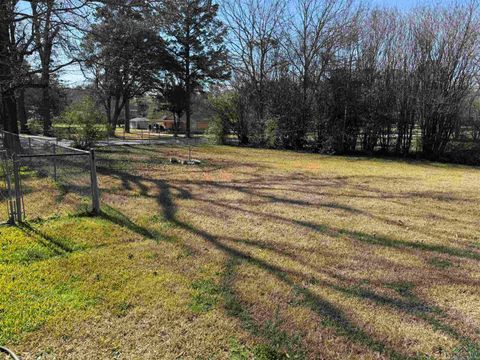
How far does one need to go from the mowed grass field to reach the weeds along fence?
0.81 feet

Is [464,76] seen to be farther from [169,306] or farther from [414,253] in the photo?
[169,306]

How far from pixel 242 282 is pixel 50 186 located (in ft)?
18.0

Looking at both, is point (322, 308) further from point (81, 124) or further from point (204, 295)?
point (81, 124)

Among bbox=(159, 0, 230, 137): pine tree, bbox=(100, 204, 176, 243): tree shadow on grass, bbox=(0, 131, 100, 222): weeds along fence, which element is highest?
bbox=(159, 0, 230, 137): pine tree

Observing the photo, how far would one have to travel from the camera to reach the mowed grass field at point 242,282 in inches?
91.7

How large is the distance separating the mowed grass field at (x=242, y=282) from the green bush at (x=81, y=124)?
10.1m

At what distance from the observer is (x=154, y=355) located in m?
2.18

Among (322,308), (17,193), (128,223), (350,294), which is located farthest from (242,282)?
(17,193)

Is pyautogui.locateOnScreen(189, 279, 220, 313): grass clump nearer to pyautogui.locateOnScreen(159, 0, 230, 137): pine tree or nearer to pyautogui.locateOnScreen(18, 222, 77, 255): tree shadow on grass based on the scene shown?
pyautogui.locateOnScreen(18, 222, 77, 255): tree shadow on grass

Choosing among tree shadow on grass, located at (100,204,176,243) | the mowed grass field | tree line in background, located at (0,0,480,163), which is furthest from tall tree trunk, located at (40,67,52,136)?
tree shadow on grass, located at (100,204,176,243)

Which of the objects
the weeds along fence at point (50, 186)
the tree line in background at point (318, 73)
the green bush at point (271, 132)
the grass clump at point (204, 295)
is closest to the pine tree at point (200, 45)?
the tree line in background at point (318, 73)

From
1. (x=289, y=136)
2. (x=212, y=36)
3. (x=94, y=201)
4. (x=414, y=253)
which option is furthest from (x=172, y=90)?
(x=414, y=253)

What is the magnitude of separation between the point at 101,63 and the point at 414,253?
11559 mm

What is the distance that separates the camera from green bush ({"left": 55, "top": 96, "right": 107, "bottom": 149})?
14.7 m
